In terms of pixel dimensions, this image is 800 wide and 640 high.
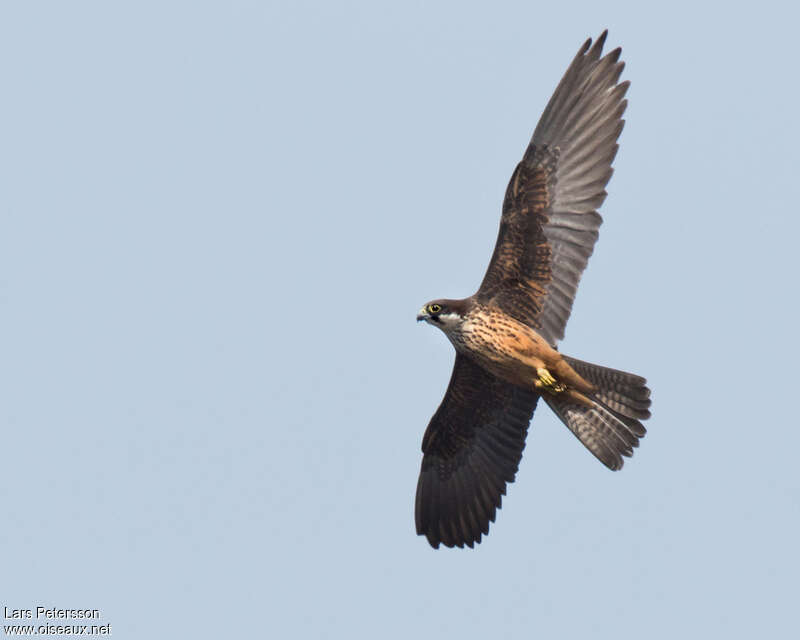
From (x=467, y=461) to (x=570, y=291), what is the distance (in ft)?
8.74

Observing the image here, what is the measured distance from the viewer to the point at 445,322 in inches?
545

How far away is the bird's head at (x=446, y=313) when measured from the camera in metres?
13.8

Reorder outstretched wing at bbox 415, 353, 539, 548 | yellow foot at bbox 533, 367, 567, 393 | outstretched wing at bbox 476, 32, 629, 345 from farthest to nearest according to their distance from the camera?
outstretched wing at bbox 415, 353, 539, 548, outstretched wing at bbox 476, 32, 629, 345, yellow foot at bbox 533, 367, 567, 393

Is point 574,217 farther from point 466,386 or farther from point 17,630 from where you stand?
point 17,630

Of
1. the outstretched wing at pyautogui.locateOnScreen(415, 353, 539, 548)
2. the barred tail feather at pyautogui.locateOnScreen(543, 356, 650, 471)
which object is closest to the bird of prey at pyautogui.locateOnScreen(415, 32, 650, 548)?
the barred tail feather at pyautogui.locateOnScreen(543, 356, 650, 471)

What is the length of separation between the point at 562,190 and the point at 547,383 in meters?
2.07

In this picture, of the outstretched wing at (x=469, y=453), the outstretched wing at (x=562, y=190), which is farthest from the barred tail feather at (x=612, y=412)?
the outstretched wing at (x=469, y=453)

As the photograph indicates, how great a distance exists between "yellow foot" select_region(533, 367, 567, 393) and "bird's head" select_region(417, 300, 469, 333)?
1004 mm

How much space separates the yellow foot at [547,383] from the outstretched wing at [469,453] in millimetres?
868

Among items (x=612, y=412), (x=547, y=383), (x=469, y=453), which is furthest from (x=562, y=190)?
(x=469, y=453)

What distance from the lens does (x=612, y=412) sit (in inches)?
547

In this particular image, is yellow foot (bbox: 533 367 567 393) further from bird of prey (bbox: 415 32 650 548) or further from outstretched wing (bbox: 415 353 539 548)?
outstretched wing (bbox: 415 353 539 548)

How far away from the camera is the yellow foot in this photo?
13.8 meters

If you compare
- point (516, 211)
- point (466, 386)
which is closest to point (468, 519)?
point (466, 386)
